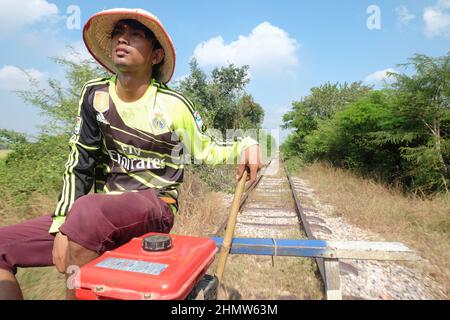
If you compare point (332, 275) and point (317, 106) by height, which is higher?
point (317, 106)

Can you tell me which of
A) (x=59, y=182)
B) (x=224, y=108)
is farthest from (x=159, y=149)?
(x=224, y=108)

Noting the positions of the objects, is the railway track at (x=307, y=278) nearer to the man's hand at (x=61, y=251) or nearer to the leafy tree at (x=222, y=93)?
the man's hand at (x=61, y=251)

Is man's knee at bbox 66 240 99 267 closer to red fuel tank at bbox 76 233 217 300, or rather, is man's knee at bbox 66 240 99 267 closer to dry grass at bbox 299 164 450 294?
red fuel tank at bbox 76 233 217 300

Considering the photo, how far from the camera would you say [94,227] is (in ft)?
3.74

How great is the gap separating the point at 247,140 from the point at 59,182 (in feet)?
13.7

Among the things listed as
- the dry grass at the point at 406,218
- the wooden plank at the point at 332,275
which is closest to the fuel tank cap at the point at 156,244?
the wooden plank at the point at 332,275

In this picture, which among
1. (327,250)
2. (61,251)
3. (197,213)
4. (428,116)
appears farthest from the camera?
(428,116)

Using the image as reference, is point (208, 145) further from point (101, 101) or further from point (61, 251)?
point (61, 251)

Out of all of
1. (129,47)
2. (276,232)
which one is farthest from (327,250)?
(276,232)

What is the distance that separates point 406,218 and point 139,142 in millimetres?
5211

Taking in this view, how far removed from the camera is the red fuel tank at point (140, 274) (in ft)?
2.96

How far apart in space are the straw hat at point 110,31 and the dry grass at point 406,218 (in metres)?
3.49
